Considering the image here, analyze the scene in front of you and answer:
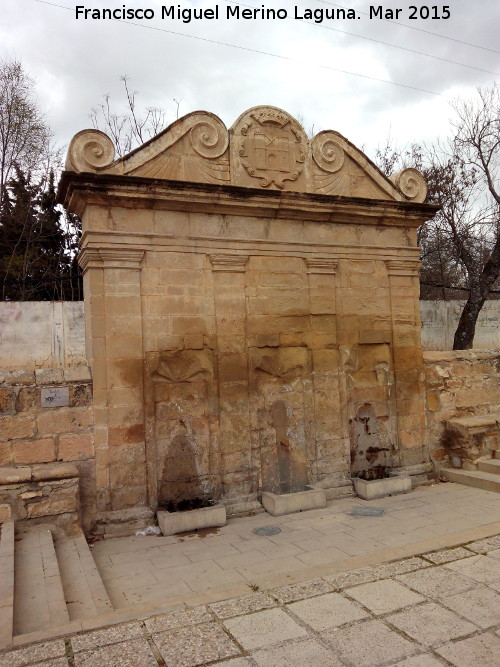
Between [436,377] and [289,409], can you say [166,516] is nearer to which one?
[289,409]

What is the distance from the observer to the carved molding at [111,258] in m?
5.89

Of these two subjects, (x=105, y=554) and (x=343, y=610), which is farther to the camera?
(x=105, y=554)

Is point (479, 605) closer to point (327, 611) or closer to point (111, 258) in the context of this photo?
point (327, 611)

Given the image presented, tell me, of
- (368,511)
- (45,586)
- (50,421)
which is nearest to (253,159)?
(50,421)

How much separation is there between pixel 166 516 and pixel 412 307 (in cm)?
448

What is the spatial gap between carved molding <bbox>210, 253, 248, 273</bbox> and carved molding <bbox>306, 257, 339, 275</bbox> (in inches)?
35.9

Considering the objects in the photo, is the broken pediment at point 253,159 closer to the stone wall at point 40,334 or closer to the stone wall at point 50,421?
the stone wall at point 50,421

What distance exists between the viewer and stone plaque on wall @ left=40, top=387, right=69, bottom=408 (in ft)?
18.5

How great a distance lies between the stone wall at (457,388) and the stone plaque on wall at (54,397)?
5.04m

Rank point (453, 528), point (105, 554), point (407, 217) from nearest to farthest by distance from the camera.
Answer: point (105, 554) < point (453, 528) < point (407, 217)

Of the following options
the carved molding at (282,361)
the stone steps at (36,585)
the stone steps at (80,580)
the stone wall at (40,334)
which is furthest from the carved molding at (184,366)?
the stone wall at (40,334)

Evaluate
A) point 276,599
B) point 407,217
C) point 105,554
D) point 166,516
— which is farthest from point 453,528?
point 407,217

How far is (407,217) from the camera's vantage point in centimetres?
758

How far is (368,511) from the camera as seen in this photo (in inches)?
243
